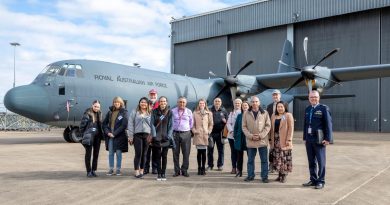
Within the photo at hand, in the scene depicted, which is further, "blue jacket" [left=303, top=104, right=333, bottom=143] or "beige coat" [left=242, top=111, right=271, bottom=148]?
"beige coat" [left=242, top=111, right=271, bottom=148]

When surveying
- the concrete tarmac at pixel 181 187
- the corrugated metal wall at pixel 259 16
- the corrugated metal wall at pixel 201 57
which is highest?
the corrugated metal wall at pixel 259 16

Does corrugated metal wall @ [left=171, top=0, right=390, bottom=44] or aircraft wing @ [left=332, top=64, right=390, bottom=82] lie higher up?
corrugated metal wall @ [left=171, top=0, right=390, bottom=44]

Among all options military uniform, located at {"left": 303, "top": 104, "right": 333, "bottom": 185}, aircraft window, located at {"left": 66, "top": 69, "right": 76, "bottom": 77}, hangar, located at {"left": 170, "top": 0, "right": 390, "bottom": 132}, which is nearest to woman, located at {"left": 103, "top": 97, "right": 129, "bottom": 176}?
military uniform, located at {"left": 303, "top": 104, "right": 333, "bottom": 185}

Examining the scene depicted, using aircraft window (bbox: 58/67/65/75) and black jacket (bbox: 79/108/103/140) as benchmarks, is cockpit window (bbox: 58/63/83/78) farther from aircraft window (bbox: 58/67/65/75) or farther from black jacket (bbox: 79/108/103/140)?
black jacket (bbox: 79/108/103/140)

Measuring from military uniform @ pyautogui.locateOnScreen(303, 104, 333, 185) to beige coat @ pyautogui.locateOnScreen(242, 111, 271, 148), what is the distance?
812mm

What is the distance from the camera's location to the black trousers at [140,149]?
850 cm

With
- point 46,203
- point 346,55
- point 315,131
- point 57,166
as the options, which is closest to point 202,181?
point 315,131

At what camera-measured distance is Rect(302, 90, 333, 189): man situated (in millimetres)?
7466

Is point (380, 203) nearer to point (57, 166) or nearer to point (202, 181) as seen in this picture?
point (202, 181)

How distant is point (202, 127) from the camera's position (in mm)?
9312

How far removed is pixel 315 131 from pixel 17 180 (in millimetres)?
5870

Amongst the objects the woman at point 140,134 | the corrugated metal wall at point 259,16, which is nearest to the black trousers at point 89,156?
the woman at point 140,134

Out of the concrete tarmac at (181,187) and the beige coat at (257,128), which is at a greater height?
the beige coat at (257,128)

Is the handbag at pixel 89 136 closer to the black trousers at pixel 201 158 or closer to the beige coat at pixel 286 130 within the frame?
the black trousers at pixel 201 158
